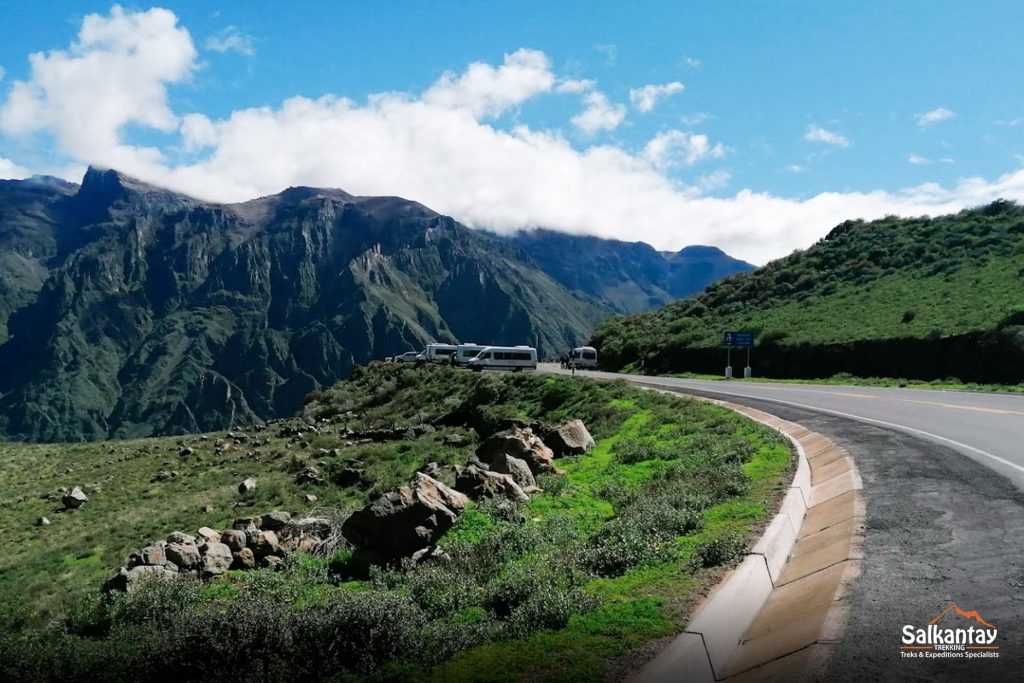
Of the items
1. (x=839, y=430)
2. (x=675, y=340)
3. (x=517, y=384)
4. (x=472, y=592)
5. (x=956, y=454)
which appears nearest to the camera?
(x=472, y=592)

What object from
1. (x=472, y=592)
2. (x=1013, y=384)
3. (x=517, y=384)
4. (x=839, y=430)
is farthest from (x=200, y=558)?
(x=1013, y=384)

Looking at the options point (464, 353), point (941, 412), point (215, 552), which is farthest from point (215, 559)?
point (464, 353)

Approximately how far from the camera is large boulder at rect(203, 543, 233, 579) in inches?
496

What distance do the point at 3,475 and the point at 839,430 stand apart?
151 ft

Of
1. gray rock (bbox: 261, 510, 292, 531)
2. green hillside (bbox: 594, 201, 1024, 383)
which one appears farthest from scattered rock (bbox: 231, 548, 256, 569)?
green hillside (bbox: 594, 201, 1024, 383)

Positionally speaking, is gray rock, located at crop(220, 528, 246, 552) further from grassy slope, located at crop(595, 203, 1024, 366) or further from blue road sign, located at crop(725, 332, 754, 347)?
blue road sign, located at crop(725, 332, 754, 347)

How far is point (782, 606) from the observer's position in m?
6.28

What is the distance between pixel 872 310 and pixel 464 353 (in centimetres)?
3238

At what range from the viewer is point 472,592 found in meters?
7.81

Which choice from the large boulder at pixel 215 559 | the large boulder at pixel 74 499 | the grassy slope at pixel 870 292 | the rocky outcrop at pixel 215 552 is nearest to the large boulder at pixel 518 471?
the rocky outcrop at pixel 215 552

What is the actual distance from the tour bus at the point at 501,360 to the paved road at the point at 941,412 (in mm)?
23694

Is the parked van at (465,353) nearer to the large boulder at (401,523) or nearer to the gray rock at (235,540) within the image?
the gray rock at (235,540)

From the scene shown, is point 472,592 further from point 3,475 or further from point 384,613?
point 3,475

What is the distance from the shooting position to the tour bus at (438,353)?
6011 cm
